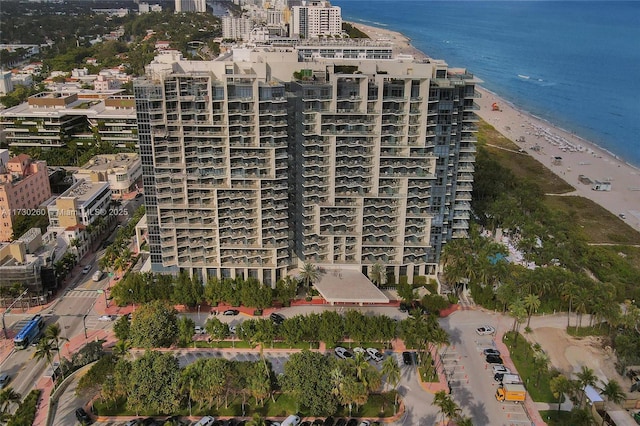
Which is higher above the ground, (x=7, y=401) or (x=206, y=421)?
(x=7, y=401)

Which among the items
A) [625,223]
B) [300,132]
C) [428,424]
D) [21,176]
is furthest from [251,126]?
[625,223]

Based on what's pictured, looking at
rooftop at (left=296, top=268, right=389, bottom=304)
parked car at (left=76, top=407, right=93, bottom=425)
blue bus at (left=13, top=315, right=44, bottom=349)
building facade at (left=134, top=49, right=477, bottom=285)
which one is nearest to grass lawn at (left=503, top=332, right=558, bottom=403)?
rooftop at (left=296, top=268, right=389, bottom=304)

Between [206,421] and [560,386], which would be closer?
[206,421]

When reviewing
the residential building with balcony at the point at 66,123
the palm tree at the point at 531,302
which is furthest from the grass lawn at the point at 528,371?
the residential building with balcony at the point at 66,123

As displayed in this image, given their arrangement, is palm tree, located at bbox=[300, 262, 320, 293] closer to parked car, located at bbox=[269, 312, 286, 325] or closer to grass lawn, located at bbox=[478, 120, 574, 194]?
parked car, located at bbox=[269, 312, 286, 325]

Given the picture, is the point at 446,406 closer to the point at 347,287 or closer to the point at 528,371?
the point at 528,371

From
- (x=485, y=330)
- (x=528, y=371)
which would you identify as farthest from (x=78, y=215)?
(x=528, y=371)

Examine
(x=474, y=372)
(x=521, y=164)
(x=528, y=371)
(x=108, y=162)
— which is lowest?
(x=474, y=372)
